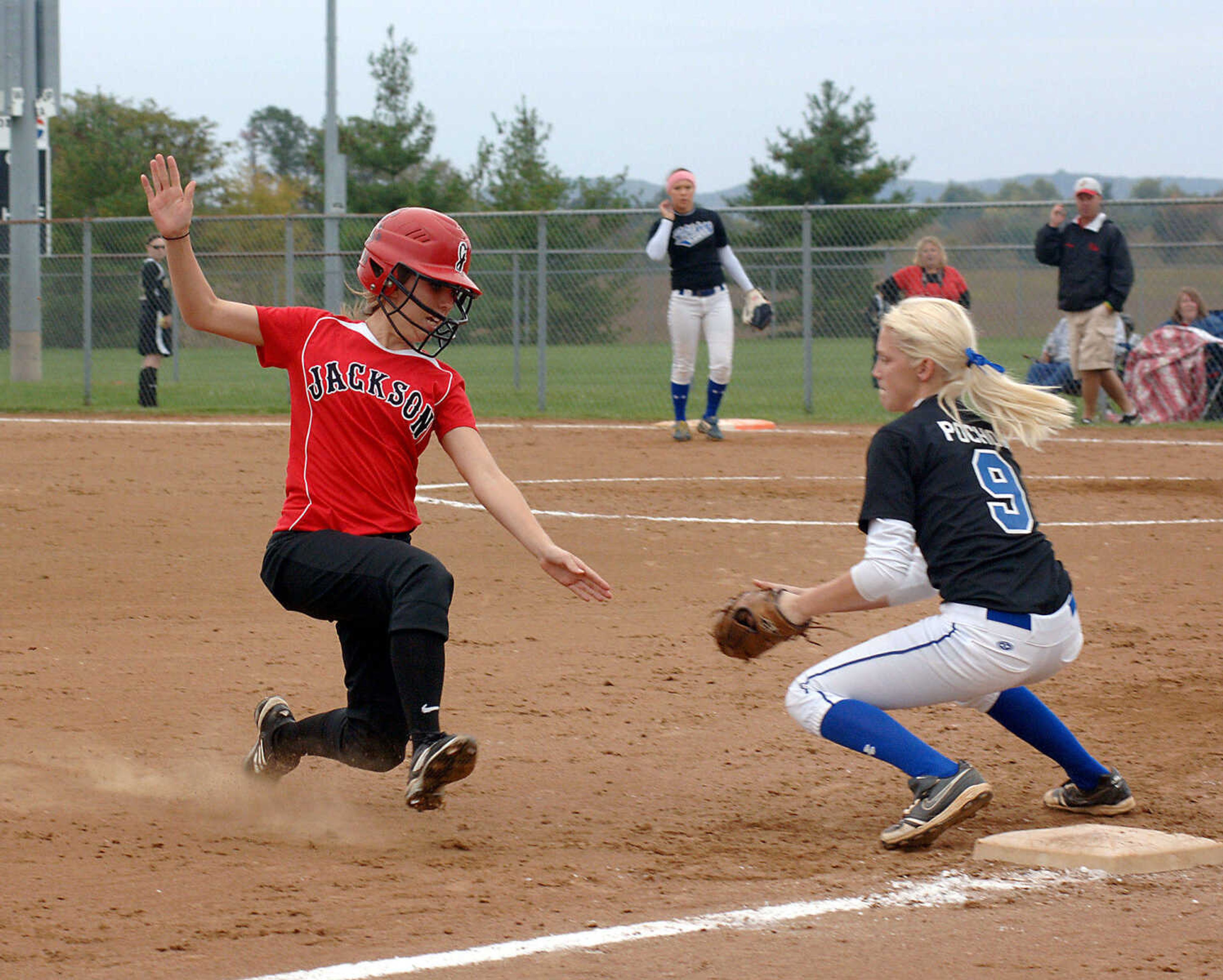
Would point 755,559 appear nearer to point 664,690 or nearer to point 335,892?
point 664,690

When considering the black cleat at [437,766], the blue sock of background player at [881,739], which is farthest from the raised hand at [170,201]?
the blue sock of background player at [881,739]

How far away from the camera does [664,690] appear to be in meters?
5.70

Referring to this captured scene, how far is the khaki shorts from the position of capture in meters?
14.1

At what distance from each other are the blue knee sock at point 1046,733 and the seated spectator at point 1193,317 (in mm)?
12438

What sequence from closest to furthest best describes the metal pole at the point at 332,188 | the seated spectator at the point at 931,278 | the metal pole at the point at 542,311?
the seated spectator at the point at 931,278 → the metal pole at the point at 542,311 → the metal pole at the point at 332,188

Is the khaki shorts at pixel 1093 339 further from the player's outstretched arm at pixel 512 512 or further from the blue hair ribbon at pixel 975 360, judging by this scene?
the player's outstretched arm at pixel 512 512

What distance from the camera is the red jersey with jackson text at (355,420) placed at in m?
4.14

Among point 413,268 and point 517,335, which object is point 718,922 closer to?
point 413,268

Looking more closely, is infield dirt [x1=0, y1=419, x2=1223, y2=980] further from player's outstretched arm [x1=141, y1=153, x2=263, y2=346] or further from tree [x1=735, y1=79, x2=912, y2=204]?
tree [x1=735, y1=79, x2=912, y2=204]

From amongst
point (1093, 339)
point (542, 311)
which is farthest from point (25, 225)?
point (1093, 339)

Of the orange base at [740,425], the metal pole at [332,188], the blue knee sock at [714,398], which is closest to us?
the blue knee sock at [714,398]

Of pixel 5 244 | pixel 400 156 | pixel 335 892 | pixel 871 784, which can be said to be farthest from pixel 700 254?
pixel 400 156

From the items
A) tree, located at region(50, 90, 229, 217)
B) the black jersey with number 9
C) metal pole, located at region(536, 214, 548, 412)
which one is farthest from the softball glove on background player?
tree, located at region(50, 90, 229, 217)

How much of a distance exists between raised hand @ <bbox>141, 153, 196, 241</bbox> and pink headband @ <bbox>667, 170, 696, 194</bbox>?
30.6 ft
